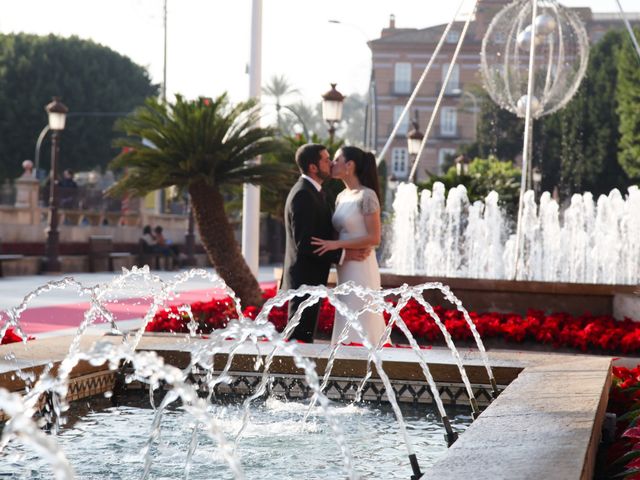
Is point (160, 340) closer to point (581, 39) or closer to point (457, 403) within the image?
point (457, 403)

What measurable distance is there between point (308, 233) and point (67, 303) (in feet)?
32.6

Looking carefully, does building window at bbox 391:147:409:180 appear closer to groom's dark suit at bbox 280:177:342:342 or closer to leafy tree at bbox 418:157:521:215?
leafy tree at bbox 418:157:521:215

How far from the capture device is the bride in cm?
705

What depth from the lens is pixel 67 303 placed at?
1645 centimetres

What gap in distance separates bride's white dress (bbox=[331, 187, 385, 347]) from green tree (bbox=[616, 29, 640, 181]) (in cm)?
4194

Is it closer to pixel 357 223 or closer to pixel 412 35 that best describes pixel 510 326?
pixel 357 223

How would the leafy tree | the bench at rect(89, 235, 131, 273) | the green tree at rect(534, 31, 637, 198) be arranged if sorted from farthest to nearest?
the green tree at rect(534, 31, 637, 198)
the bench at rect(89, 235, 131, 273)
the leafy tree

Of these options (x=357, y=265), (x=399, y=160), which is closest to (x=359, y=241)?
(x=357, y=265)

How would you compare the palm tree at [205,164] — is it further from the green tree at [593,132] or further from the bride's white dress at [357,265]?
the green tree at [593,132]

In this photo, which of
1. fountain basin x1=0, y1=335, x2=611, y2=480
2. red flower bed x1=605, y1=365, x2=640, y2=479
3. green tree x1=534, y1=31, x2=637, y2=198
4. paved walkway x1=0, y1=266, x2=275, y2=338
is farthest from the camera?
green tree x1=534, y1=31, x2=637, y2=198

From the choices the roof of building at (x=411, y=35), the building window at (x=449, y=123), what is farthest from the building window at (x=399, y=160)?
the roof of building at (x=411, y=35)

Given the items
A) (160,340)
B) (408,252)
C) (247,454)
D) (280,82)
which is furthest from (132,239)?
(280,82)

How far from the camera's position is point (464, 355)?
6.33m

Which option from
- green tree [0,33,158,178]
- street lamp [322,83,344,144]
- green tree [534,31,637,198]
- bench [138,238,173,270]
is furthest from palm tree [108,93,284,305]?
green tree [534,31,637,198]
